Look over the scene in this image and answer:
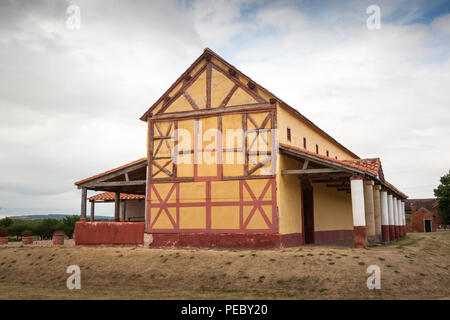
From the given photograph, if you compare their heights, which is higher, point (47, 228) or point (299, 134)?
point (299, 134)

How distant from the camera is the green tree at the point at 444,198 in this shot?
50569mm

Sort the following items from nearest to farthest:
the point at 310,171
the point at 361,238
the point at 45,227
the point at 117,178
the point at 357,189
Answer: the point at 361,238
the point at 357,189
the point at 310,171
the point at 117,178
the point at 45,227

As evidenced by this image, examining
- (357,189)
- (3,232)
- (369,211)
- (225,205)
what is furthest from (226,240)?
(3,232)

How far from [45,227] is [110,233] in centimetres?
1706

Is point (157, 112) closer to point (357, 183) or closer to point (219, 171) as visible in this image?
point (219, 171)

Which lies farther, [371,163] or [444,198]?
[444,198]

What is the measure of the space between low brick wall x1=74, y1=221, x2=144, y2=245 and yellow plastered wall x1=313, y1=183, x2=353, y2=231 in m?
9.93

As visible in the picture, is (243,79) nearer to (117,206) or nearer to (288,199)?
(288,199)

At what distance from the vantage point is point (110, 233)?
851 inches

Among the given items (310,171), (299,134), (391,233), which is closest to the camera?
(310,171)

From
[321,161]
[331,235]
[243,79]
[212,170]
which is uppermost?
[243,79]

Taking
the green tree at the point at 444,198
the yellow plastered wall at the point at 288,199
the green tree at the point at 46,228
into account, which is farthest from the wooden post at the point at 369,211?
the green tree at the point at 444,198
